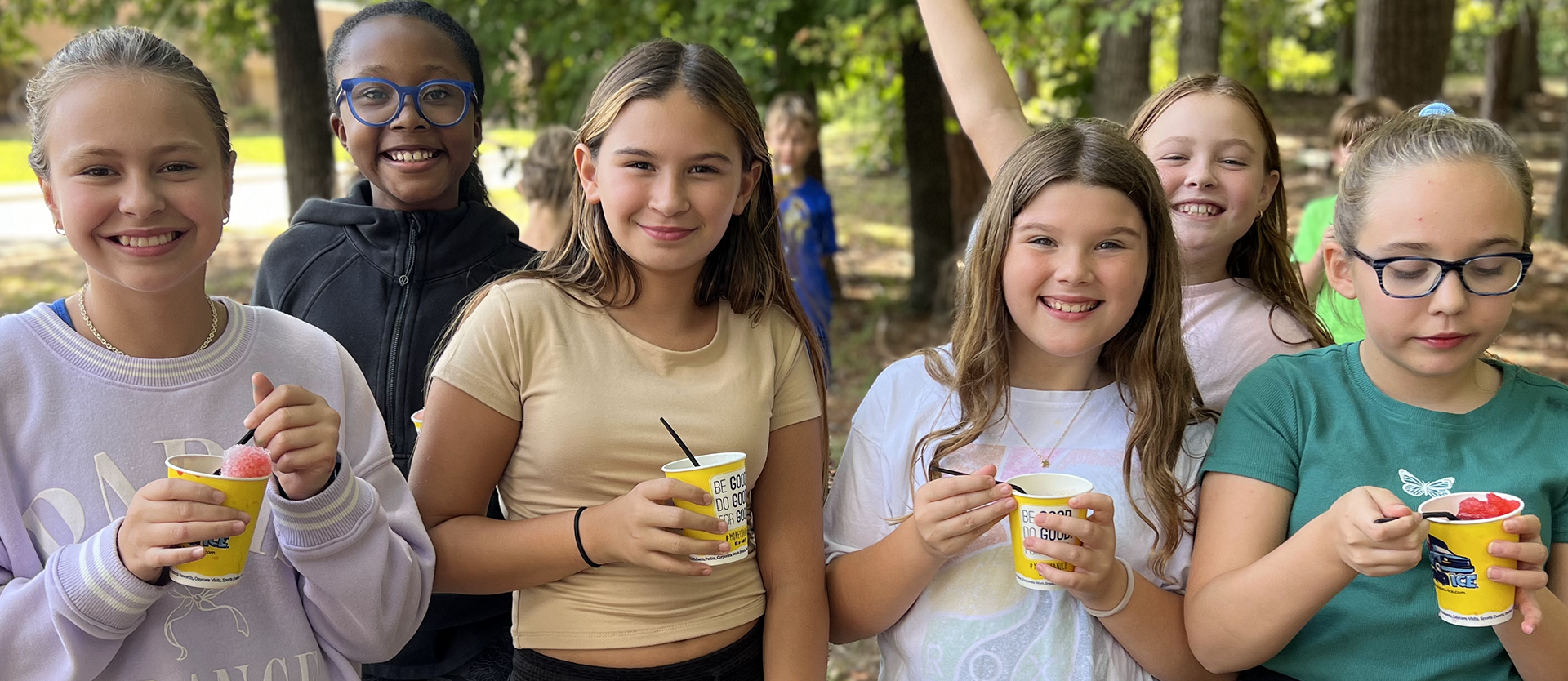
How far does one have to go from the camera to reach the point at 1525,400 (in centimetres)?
227

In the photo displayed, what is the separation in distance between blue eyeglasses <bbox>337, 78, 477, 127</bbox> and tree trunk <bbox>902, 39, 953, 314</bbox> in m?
7.77

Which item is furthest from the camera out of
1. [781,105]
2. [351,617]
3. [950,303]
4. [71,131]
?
[950,303]

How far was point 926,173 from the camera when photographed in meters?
10.9

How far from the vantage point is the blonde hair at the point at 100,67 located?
196 centimetres

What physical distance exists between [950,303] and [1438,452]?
8345 millimetres

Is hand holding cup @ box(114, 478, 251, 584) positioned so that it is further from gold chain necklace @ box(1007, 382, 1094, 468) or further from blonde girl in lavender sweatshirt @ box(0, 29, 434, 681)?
gold chain necklace @ box(1007, 382, 1094, 468)

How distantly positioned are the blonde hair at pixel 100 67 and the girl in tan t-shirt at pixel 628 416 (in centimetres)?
68

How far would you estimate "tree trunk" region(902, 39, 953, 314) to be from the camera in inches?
410

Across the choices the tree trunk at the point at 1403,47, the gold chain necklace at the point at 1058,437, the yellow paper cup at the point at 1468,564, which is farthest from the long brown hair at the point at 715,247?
the tree trunk at the point at 1403,47

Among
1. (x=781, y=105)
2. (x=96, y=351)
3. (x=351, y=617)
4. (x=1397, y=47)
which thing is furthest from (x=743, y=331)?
(x=1397, y=47)

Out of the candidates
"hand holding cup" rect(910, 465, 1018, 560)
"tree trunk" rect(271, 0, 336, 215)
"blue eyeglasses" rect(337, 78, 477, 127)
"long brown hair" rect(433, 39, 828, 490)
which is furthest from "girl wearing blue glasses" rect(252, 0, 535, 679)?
"tree trunk" rect(271, 0, 336, 215)

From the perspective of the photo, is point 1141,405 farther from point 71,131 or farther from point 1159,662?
point 71,131

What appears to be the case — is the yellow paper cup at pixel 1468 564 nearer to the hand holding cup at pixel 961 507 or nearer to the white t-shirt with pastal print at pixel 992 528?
the white t-shirt with pastal print at pixel 992 528

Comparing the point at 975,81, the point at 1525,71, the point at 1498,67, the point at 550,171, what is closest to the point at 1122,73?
the point at 550,171
